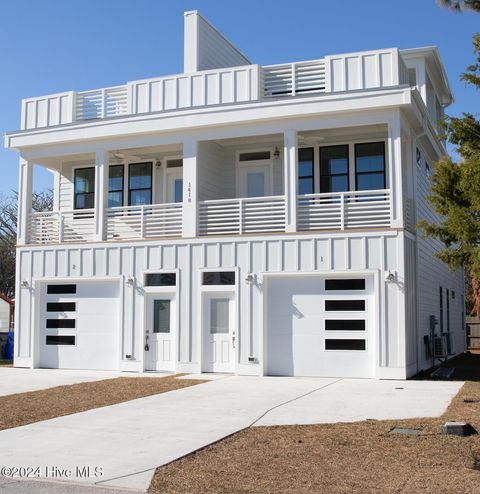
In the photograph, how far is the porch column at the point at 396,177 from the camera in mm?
15758

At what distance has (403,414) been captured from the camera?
10.2 metres

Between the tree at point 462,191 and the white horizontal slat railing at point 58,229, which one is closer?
the tree at point 462,191

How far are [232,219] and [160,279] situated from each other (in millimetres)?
2412

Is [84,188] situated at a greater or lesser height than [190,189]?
greater

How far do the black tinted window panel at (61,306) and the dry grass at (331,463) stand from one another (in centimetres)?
1079

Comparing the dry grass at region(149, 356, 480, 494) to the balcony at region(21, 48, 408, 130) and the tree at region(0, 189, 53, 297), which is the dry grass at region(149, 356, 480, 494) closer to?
the balcony at region(21, 48, 408, 130)

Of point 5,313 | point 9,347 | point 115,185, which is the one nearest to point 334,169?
point 115,185

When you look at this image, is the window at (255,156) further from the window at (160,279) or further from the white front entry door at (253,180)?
the window at (160,279)

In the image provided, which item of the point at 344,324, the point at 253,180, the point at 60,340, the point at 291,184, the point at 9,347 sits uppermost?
the point at 253,180

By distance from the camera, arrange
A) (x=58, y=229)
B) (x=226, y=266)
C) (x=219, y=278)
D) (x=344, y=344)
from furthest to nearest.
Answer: (x=58, y=229)
(x=219, y=278)
(x=226, y=266)
(x=344, y=344)

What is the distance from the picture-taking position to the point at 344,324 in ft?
52.7

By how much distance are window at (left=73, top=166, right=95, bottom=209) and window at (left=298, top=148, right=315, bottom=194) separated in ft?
21.2

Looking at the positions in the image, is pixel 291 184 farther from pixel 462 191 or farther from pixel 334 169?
pixel 462 191

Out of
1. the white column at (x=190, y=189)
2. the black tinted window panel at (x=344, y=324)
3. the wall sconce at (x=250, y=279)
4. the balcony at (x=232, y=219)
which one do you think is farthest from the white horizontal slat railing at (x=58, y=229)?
the black tinted window panel at (x=344, y=324)
